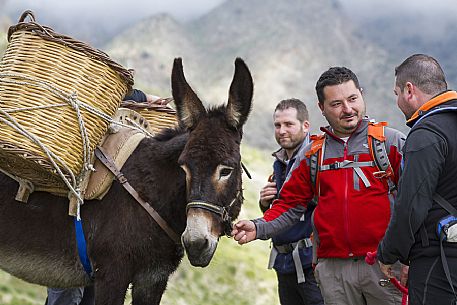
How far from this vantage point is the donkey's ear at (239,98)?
460 centimetres

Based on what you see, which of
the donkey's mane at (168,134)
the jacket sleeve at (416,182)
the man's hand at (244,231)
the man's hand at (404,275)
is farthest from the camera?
the donkey's mane at (168,134)

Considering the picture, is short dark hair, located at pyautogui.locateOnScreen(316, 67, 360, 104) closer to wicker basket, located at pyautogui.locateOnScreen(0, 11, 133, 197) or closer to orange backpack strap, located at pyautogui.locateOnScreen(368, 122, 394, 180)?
orange backpack strap, located at pyautogui.locateOnScreen(368, 122, 394, 180)

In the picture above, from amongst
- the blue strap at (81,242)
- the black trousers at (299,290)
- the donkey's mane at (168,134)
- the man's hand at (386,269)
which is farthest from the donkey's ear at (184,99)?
the black trousers at (299,290)

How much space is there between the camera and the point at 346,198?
4.44 meters

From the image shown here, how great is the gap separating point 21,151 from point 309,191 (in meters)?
2.51

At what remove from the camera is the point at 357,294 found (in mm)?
4527

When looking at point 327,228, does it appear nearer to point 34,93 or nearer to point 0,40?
point 34,93

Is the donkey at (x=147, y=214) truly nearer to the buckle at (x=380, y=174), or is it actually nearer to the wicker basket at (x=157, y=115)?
the wicker basket at (x=157, y=115)

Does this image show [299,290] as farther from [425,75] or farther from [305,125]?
[425,75]

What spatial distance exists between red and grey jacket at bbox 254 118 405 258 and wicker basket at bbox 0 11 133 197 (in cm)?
177

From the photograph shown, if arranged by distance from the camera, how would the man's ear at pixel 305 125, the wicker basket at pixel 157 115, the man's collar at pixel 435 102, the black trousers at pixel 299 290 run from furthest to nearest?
the wicker basket at pixel 157 115
the man's ear at pixel 305 125
the black trousers at pixel 299 290
the man's collar at pixel 435 102

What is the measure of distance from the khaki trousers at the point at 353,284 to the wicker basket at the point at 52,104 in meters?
2.32

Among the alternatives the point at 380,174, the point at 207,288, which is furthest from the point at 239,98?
the point at 207,288

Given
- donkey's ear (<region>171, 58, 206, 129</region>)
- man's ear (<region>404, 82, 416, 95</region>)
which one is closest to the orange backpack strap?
man's ear (<region>404, 82, 416, 95</region>)
